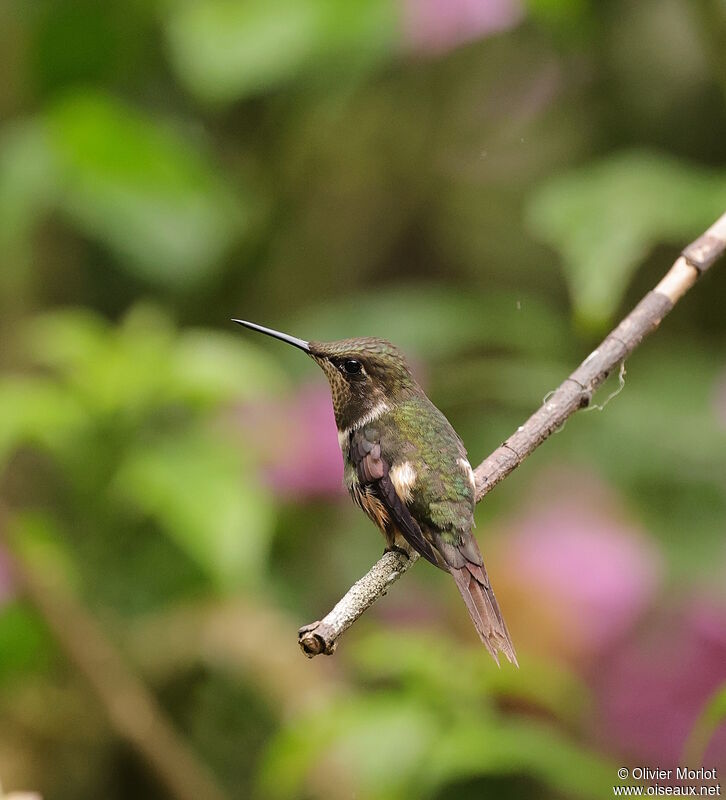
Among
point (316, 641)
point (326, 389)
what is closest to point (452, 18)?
point (326, 389)

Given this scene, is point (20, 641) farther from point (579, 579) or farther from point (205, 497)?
point (579, 579)

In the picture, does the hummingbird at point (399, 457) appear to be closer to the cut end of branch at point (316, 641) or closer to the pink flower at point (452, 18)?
the cut end of branch at point (316, 641)

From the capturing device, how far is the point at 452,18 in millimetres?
3221

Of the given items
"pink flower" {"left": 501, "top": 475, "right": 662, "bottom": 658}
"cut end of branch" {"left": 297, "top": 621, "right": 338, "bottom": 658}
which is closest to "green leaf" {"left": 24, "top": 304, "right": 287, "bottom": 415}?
"pink flower" {"left": 501, "top": 475, "right": 662, "bottom": 658}

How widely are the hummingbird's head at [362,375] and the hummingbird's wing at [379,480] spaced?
0.03 metres

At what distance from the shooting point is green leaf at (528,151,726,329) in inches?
79.6

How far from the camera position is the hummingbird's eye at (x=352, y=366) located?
1.28 m

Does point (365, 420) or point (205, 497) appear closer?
point (365, 420)

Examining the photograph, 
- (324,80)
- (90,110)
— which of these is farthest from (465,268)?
(90,110)

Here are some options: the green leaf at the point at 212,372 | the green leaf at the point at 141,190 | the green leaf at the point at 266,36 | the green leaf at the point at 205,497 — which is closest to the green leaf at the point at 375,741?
the green leaf at the point at 205,497

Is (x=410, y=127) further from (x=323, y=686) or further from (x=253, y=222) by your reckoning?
(x=323, y=686)

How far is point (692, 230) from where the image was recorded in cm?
222

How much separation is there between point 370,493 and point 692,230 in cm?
122

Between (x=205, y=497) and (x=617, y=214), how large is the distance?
3.01ft
